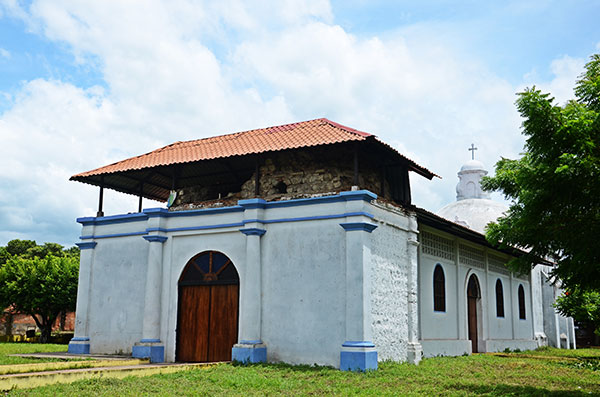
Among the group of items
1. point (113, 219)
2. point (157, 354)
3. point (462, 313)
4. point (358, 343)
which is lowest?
point (157, 354)

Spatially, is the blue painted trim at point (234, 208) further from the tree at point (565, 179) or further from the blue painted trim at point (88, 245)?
the tree at point (565, 179)

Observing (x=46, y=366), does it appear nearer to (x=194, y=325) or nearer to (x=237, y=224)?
(x=194, y=325)

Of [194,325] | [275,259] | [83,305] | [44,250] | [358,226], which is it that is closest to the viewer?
[358,226]

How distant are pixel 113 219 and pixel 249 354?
18.4 ft

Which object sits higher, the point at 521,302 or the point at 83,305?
the point at 521,302

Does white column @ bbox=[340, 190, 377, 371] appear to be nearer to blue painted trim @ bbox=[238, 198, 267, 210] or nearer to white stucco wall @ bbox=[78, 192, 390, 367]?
white stucco wall @ bbox=[78, 192, 390, 367]

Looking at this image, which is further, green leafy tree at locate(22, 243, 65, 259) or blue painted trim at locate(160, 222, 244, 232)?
green leafy tree at locate(22, 243, 65, 259)

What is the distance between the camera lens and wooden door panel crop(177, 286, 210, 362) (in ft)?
46.3

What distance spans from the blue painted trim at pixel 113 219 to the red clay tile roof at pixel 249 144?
3.88 feet

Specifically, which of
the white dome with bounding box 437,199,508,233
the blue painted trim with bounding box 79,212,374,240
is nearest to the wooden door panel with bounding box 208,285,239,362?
the blue painted trim with bounding box 79,212,374,240

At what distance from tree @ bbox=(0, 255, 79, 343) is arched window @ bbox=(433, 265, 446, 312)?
17.4 m

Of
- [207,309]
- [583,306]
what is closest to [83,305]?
[207,309]

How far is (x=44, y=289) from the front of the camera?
26.8 meters

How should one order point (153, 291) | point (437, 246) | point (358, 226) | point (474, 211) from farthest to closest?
point (474, 211), point (437, 246), point (153, 291), point (358, 226)
